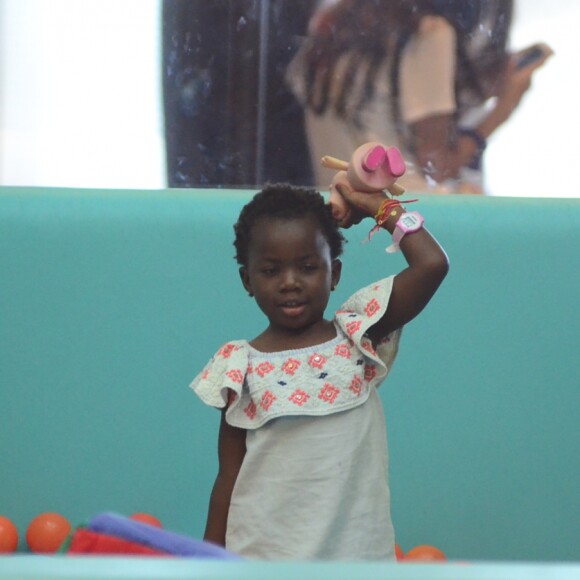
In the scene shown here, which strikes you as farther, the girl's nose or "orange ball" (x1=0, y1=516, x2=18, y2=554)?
"orange ball" (x1=0, y1=516, x2=18, y2=554)

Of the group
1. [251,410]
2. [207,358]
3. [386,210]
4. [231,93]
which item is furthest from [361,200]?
[231,93]

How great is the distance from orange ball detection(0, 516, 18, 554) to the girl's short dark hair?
0.57 m

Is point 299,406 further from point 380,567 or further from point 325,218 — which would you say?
point 380,567

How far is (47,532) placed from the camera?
1.42 meters

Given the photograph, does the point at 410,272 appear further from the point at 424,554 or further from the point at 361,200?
the point at 424,554

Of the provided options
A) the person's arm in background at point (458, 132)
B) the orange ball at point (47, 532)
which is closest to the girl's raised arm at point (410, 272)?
the orange ball at point (47, 532)

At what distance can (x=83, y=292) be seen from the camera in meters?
1.53

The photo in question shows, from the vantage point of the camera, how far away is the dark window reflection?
1.77m

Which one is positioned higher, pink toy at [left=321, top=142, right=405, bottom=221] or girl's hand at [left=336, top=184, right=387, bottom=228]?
pink toy at [left=321, top=142, right=405, bottom=221]

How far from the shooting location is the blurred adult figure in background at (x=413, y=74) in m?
1.78

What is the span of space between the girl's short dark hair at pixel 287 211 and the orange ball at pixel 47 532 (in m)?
0.53

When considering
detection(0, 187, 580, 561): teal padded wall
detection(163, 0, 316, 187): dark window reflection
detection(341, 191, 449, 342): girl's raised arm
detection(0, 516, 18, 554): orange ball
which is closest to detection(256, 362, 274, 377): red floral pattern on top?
detection(341, 191, 449, 342): girl's raised arm

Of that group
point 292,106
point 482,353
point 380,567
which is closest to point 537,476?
point 482,353

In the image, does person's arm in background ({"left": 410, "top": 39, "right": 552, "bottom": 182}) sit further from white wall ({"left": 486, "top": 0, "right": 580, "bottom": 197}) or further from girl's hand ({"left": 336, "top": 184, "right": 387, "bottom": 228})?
girl's hand ({"left": 336, "top": 184, "right": 387, "bottom": 228})
